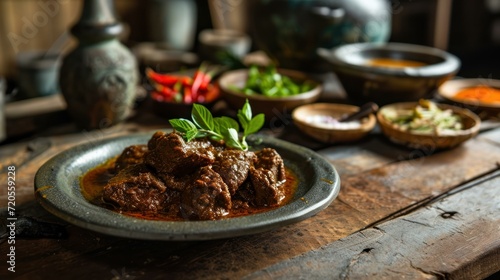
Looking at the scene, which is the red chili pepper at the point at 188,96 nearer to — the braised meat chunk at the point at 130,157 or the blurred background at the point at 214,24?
the braised meat chunk at the point at 130,157

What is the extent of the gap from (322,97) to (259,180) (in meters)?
1.75

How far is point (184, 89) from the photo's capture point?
321 cm

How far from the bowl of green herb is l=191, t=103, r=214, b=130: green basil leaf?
946 mm

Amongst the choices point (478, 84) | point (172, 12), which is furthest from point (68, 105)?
point (172, 12)

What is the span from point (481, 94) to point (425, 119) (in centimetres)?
73

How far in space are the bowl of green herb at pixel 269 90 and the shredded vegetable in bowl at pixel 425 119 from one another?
47 centimetres

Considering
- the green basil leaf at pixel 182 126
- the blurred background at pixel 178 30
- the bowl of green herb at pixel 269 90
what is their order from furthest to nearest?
the blurred background at pixel 178 30 → the bowl of green herb at pixel 269 90 → the green basil leaf at pixel 182 126

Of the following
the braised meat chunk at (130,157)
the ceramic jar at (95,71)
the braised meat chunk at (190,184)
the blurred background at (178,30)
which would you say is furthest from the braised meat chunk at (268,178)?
the blurred background at (178,30)

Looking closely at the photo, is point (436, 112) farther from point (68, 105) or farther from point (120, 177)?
point (68, 105)

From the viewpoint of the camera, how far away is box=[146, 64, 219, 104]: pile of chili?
3119 mm

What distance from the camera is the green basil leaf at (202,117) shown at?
1.87 metres

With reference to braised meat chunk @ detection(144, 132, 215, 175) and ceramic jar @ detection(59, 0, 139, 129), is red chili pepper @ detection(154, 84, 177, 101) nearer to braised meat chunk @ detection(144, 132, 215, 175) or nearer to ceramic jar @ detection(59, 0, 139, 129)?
ceramic jar @ detection(59, 0, 139, 129)

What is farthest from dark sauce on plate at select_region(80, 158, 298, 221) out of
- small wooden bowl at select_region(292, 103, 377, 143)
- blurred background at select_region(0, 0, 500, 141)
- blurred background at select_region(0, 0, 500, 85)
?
blurred background at select_region(0, 0, 500, 85)

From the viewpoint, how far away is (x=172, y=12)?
19.9ft
